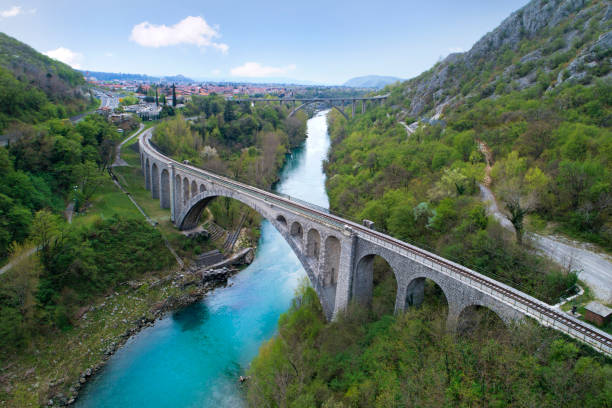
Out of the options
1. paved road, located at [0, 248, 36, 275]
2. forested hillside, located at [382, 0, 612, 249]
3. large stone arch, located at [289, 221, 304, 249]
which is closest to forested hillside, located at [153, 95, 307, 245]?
large stone arch, located at [289, 221, 304, 249]

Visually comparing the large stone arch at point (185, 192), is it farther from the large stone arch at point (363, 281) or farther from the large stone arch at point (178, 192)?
the large stone arch at point (363, 281)

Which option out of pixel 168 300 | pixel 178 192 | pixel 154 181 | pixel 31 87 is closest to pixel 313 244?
pixel 168 300

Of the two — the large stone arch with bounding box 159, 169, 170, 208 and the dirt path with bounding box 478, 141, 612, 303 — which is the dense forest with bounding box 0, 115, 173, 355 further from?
the dirt path with bounding box 478, 141, 612, 303

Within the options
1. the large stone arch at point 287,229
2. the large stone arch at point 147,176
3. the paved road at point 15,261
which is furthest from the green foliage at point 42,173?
the large stone arch at point 287,229

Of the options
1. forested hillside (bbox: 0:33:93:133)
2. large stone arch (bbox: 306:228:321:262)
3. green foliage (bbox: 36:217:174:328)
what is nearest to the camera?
large stone arch (bbox: 306:228:321:262)

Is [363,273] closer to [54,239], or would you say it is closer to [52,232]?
[52,232]
